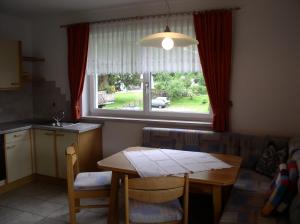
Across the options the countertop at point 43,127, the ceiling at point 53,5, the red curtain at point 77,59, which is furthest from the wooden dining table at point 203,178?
the ceiling at point 53,5

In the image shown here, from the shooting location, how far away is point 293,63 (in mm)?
3061

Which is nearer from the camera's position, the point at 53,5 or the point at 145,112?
the point at 53,5

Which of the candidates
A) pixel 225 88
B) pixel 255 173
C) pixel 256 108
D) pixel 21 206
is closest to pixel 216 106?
pixel 225 88

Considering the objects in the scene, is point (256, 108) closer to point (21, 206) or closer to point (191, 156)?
point (191, 156)

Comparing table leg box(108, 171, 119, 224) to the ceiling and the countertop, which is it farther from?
the ceiling

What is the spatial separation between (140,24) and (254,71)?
1537 mm

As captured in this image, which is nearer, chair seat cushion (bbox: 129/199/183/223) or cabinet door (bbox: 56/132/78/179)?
chair seat cushion (bbox: 129/199/183/223)

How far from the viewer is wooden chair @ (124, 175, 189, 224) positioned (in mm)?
1908

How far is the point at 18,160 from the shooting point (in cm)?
381

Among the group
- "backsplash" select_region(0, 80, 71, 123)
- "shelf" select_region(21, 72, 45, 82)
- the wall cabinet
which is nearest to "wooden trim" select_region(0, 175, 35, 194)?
the wall cabinet

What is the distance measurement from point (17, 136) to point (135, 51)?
189 cm

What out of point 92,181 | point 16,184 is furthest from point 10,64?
point 92,181

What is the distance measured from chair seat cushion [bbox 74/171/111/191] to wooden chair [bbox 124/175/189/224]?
60cm

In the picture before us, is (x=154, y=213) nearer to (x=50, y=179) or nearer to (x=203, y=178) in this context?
(x=203, y=178)
